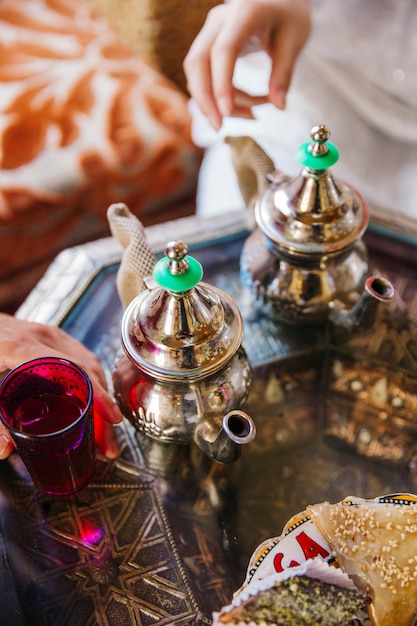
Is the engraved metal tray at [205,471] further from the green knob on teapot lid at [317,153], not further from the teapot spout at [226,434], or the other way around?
the green knob on teapot lid at [317,153]

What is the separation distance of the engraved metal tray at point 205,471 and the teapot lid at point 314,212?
196 millimetres

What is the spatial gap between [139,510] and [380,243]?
587 millimetres

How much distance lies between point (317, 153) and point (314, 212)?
0.07 m

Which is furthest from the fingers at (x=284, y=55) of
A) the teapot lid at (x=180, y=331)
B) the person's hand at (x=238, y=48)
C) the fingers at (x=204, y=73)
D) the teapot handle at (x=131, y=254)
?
the teapot lid at (x=180, y=331)

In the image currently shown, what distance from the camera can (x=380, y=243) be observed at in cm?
107

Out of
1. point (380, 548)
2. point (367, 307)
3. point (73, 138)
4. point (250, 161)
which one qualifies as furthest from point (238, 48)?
point (380, 548)

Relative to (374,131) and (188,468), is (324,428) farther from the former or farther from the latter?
(374,131)

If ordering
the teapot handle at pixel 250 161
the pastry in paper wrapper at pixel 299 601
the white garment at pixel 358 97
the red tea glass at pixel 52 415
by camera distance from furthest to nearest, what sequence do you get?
the white garment at pixel 358 97, the teapot handle at pixel 250 161, the red tea glass at pixel 52 415, the pastry in paper wrapper at pixel 299 601

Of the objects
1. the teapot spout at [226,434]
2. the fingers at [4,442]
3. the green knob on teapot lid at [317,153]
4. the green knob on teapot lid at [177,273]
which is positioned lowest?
the fingers at [4,442]

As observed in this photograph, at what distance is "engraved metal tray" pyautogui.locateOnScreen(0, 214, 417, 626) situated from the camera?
72 cm

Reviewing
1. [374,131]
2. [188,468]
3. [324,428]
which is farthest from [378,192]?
[188,468]

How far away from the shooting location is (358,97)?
1.27 m

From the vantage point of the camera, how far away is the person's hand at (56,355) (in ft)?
2.44

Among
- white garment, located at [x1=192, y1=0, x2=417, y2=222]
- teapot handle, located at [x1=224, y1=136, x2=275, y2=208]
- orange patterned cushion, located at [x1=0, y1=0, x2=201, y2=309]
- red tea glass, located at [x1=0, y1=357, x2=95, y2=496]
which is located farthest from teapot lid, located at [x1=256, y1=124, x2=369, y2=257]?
orange patterned cushion, located at [x1=0, y1=0, x2=201, y2=309]
